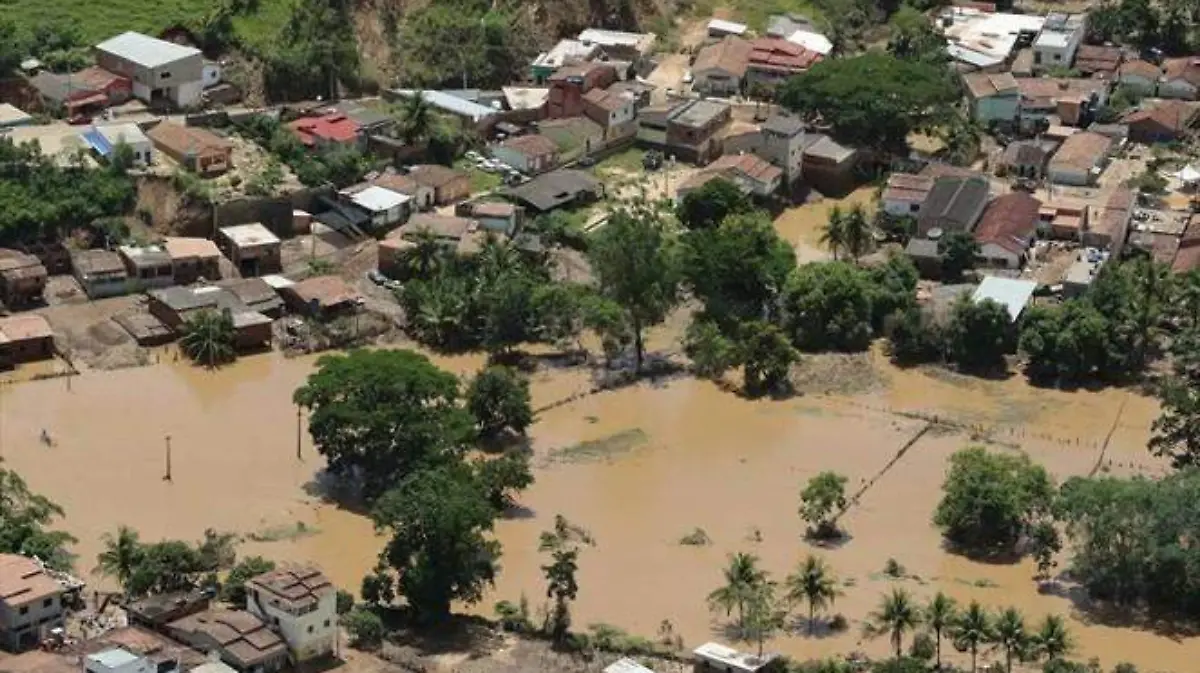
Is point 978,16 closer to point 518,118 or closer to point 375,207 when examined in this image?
point 518,118

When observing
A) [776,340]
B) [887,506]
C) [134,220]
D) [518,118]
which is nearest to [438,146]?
[518,118]

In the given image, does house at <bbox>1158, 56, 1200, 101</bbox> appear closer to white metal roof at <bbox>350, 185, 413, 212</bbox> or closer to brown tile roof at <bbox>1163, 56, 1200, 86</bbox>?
brown tile roof at <bbox>1163, 56, 1200, 86</bbox>

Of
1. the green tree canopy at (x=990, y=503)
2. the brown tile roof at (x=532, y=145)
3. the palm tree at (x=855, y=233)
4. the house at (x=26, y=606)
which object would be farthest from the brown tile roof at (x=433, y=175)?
the house at (x=26, y=606)

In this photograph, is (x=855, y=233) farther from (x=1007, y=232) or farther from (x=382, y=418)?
(x=382, y=418)

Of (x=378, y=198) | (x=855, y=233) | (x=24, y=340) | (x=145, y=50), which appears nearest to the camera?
(x=24, y=340)

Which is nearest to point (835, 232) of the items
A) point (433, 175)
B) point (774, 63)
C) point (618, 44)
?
point (433, 175)

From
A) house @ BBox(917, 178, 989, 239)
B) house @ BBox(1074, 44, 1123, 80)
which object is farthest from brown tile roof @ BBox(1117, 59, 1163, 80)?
house @ BBox(917, 178, 989, 239)
